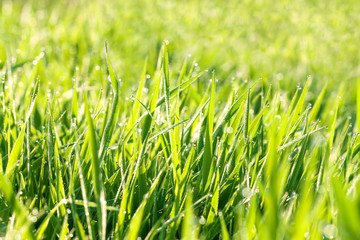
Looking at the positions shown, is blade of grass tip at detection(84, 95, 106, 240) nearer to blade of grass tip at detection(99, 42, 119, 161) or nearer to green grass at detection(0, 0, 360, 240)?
green grass at detection(0, 0, 360, 240)

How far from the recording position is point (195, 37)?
9.18ft

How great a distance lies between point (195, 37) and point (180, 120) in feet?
5.74

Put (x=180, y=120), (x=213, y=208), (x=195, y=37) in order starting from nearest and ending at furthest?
(x=213, y=208) < (x=180, y=120) < (x=195, y=37)

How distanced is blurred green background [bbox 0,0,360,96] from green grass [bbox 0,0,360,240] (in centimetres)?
1

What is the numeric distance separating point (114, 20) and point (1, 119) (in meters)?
1.93

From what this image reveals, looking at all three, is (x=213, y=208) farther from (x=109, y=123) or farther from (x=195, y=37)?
(x=195, y=37)

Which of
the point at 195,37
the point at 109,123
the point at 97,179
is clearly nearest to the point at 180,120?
the point at 109,123

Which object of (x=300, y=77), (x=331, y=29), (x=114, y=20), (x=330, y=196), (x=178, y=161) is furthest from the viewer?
(x=331, y=29)

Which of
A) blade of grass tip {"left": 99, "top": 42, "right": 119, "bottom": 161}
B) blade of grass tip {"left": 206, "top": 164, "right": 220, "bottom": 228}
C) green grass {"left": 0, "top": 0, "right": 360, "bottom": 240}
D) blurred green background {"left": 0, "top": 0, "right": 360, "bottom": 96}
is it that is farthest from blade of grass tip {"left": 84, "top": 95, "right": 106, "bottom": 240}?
blurred green background {"left": 0, "top": 0, "right": 360, "bottom": 96}

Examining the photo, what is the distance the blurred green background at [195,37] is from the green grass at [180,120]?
0.01m

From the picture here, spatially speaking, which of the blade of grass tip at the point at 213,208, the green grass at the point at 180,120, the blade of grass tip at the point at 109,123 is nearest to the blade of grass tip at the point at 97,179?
the green grass at the point at 180,120

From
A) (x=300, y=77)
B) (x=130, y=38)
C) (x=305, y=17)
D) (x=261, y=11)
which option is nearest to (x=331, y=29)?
(x=305, y=17)

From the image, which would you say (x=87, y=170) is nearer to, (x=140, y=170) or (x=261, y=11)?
(x=140, y=170)

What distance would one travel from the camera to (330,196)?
0.80m
